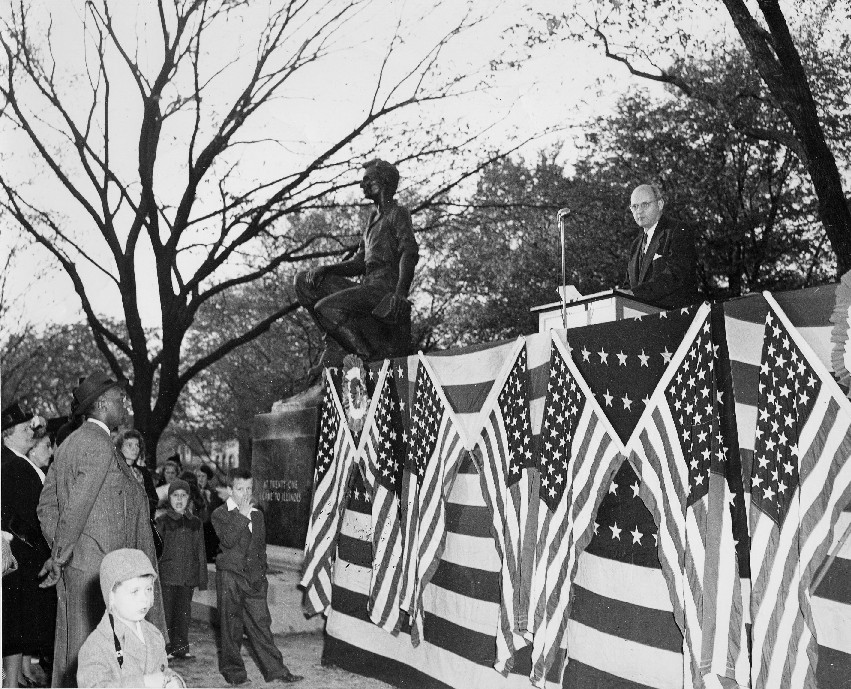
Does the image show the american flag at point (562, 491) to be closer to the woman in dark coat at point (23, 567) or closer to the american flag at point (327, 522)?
the american flag at point (327, 522)

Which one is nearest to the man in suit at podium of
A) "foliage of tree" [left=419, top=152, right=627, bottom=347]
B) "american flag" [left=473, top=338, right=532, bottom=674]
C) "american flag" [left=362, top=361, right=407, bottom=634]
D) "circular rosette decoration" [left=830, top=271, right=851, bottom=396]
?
"american flag" [left=473, top=338, right=532, bottom=674]

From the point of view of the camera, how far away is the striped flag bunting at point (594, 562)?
4211 mm

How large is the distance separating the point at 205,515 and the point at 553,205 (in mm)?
10944

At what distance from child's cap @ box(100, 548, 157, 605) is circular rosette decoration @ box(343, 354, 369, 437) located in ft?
12.0

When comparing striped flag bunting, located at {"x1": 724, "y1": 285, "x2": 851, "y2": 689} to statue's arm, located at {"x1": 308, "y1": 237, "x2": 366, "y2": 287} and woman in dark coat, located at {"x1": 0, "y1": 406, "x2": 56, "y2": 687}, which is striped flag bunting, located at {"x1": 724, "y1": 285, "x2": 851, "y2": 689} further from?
statue's arm, located at {"x1": 308, "y1": 237, "x2": 366, "y2": 287}

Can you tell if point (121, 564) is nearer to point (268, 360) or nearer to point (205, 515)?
point (205, 515)

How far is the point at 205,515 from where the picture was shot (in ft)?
35.2

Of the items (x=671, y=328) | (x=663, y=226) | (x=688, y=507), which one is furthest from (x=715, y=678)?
(x=663, y=226)

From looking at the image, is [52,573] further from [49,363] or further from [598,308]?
[49,363]

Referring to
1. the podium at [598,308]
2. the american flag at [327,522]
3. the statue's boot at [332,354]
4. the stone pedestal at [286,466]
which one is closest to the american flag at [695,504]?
the podium at [598,308]

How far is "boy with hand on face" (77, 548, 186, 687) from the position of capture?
3.52 m

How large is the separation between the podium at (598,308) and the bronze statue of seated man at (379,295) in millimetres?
2168

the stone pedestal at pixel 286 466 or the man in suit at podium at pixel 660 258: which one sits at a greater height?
the man in suit at podium at pixel 660 258

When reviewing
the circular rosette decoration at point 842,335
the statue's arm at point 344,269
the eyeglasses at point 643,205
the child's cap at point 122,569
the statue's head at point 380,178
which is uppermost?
the statue's head at point 380,178
